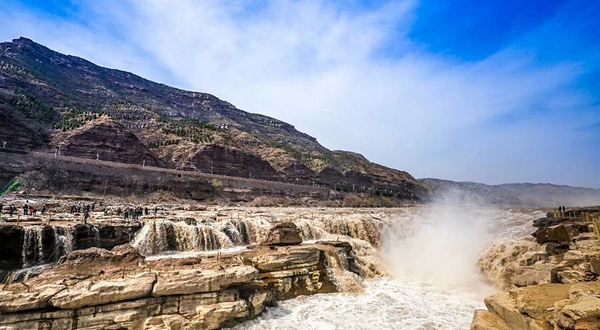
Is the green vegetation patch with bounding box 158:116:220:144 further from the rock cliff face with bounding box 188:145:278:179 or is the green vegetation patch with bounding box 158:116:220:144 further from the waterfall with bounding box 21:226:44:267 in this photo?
the waterfall with bounding box 21:226:44:267

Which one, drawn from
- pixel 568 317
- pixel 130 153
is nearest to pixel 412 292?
pixel 568 317

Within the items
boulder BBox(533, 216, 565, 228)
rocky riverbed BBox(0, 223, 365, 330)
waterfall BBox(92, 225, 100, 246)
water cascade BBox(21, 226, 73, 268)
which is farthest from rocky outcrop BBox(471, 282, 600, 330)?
Result: boulder BBox(533, 216, 565, 228)

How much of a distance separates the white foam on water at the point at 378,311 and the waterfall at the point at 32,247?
34.2ft

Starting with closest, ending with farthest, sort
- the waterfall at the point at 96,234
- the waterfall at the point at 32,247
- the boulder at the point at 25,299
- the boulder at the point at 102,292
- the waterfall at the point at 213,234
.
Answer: the boulder at the point at 25,299 < the boulder at the point at 102,292 < the waterfall at the point at 32,247 < the waterfall at the point at 96,234 < the waterfall at the point at 213,234

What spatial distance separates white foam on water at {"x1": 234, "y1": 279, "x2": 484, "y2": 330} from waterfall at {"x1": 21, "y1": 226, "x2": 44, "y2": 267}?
10415mm

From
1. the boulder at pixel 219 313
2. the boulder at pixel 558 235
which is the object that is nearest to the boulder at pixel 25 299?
the boulder at pixel 219 313

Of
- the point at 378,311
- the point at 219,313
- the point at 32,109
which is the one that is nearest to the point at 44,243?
the point at 219,313

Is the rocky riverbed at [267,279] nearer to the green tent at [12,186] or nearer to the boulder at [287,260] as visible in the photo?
the boulder at [287,260]

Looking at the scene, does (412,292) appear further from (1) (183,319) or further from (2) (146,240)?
(2) (146,240)

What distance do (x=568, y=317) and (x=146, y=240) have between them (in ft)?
56.7

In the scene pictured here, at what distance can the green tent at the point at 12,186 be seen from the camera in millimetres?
29367

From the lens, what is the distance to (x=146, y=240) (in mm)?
16578

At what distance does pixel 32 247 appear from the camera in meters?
13.4

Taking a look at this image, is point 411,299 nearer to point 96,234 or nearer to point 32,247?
point 96,234
